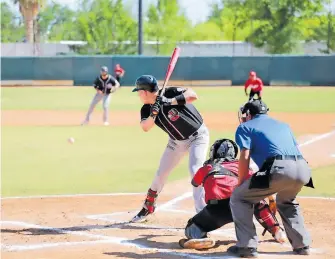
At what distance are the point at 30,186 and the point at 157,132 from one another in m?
9.03

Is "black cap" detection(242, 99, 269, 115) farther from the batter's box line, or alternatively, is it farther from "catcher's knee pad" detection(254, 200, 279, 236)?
the batter's box line

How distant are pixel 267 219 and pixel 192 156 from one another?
63.1 inches

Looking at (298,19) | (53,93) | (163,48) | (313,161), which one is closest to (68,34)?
(163,48)

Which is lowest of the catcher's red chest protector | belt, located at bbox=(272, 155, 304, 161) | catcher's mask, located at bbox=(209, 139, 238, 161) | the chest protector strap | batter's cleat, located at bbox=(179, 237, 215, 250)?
batter's cleat, located at bbox=(179, 237, 215, 250)

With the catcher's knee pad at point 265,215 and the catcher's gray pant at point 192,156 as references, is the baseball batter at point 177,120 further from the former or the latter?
the catcher's knee pad at point 265,215

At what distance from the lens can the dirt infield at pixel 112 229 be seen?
299 inches

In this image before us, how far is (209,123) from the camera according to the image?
23.9 m

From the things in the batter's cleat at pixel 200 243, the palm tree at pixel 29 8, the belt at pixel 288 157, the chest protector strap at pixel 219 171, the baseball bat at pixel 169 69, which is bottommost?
the batter's cleat at pixel 200 243

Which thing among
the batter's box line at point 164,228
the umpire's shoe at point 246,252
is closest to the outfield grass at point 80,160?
the batter's box line at point 164,228

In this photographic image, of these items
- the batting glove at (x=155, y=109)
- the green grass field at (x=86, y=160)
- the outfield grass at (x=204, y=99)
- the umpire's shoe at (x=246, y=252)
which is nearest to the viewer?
the umpire's shoe at (x=246, y=252)

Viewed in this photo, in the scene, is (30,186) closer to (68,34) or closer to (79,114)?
(79,114)

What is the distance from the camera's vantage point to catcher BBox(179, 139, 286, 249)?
7.53 meters

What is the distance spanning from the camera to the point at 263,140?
692cm

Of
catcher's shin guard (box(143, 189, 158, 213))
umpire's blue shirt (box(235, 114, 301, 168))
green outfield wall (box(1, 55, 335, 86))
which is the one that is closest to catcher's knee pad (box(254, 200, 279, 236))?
umpire's blue shirt (box(235, 114, 301, 168))
